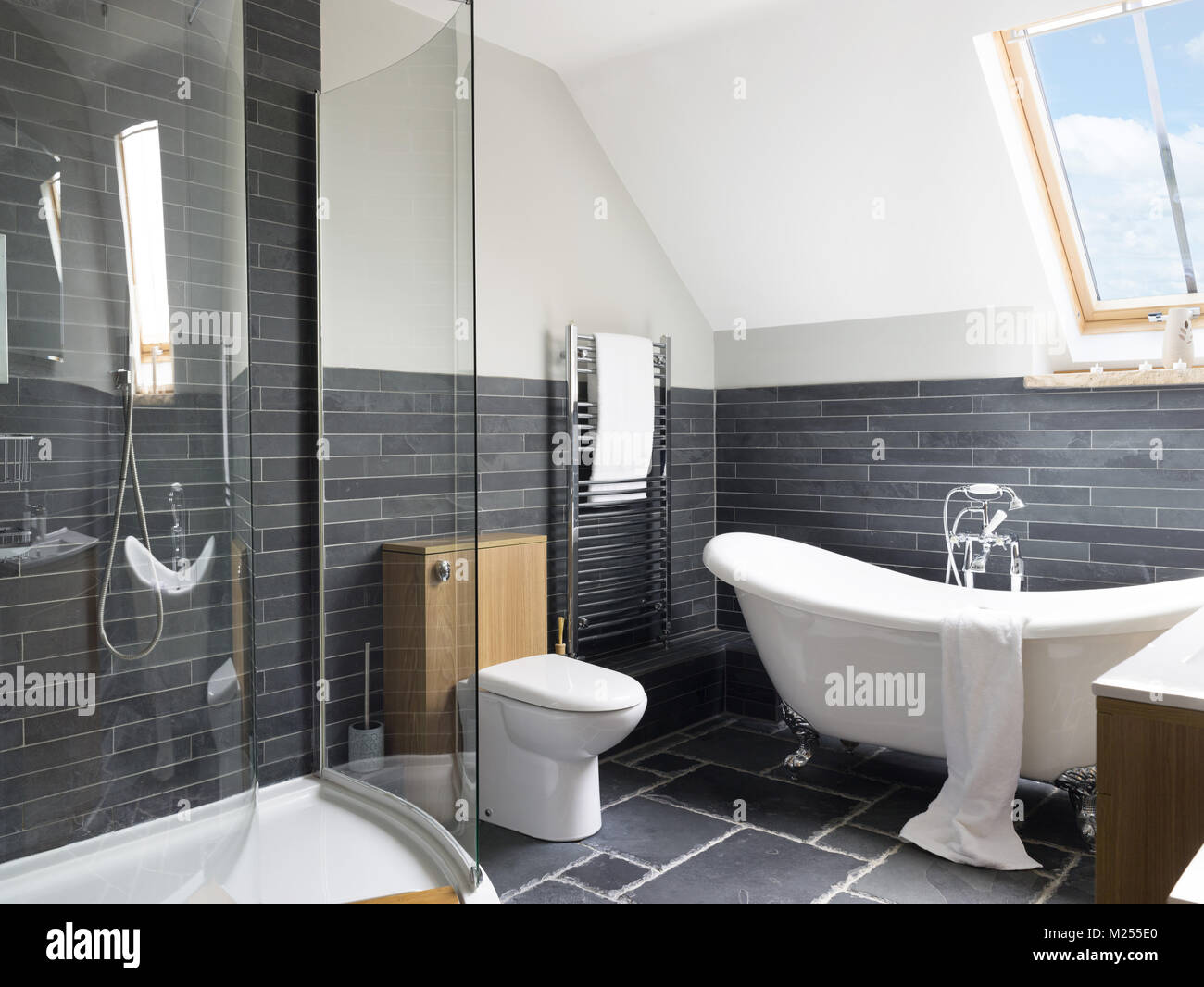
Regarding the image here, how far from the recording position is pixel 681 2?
321 centimetres

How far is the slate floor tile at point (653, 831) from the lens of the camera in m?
2.88

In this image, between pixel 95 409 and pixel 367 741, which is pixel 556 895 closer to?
pixel 367 741

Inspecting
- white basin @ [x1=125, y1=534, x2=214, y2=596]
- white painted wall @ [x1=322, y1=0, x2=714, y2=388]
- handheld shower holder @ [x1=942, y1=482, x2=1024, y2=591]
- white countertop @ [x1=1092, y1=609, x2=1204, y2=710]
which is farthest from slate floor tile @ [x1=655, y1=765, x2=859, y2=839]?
white basin @ [x1=125, y1=534, x2=214, y2=596]

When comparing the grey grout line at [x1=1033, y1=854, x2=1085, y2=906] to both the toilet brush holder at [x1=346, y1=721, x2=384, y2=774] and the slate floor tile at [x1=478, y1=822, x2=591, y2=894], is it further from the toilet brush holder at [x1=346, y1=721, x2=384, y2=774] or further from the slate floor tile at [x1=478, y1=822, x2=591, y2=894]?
the toilet brush holder at [x1=346, y1=721, x2=384, y2=774]

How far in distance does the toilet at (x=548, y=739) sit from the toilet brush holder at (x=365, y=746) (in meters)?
0.39

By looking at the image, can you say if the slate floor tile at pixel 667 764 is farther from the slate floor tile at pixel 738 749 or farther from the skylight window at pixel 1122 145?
the skylight window at pixel 1122 145

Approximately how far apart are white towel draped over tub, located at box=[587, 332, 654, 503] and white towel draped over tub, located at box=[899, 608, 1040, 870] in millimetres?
1548

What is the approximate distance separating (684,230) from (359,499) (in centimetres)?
233

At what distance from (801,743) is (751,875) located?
89 centimetres

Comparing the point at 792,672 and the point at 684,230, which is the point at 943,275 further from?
the point at 792,672

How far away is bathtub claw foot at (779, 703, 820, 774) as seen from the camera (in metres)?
3.50

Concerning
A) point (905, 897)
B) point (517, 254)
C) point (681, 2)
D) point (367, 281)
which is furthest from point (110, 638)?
point (681, 2)

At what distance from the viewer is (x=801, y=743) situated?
11.6 ft

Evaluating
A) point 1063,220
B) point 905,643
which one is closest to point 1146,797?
point 905,643
